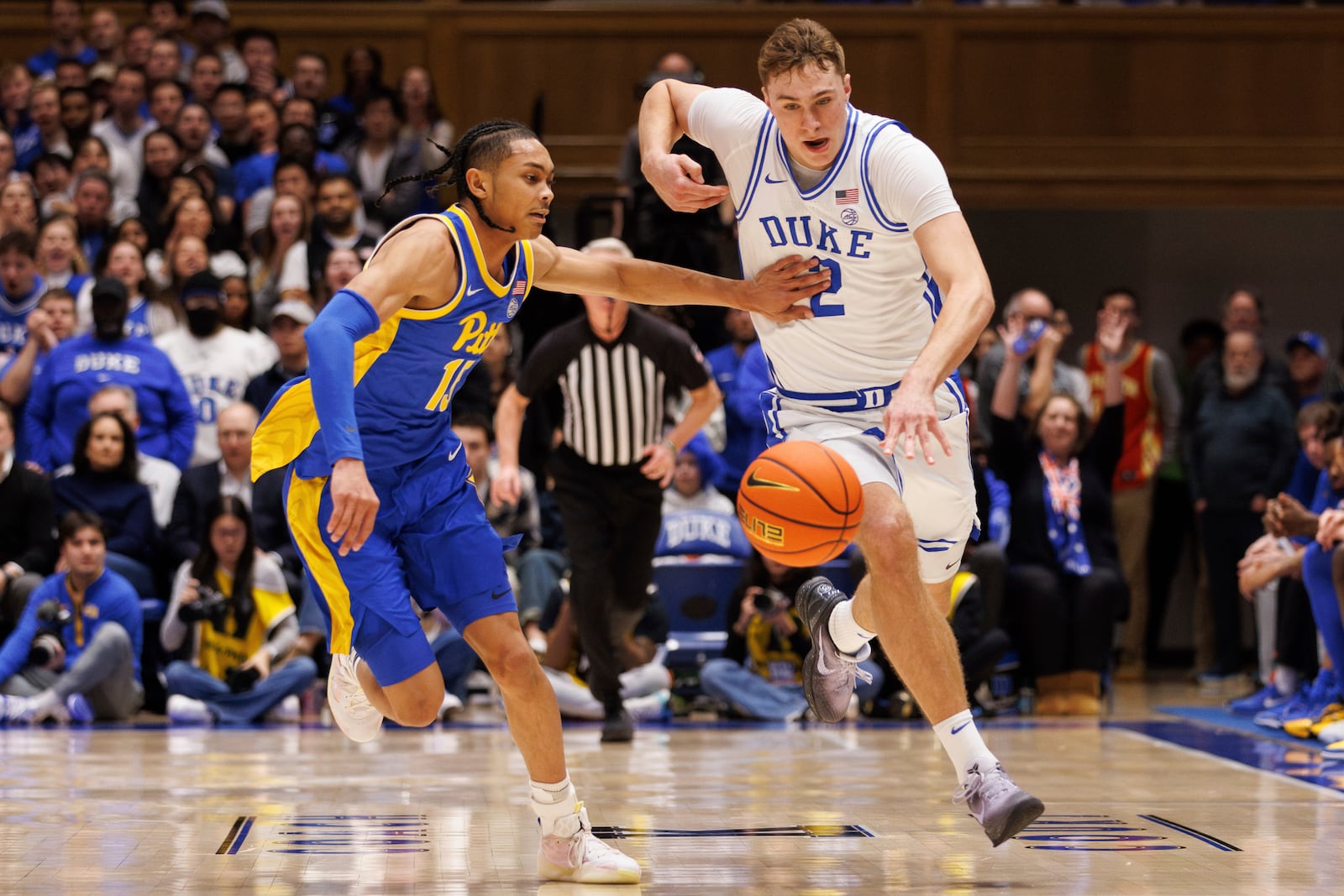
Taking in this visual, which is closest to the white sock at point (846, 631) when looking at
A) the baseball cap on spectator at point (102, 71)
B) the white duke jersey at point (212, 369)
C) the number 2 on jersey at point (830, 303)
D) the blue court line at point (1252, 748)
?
the number 2 on jersey at point (830, 303)

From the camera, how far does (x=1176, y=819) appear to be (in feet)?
16.8

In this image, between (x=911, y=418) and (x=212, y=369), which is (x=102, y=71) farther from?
(x=911, y=418)

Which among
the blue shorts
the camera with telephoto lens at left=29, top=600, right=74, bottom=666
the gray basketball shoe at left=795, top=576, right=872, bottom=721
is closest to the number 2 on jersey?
the gray basketball shoe at left=795, top=576, right=872, bottom=721

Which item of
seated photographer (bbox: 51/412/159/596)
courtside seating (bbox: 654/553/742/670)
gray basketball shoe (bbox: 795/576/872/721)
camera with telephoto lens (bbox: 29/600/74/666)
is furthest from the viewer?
courtside seating (bbox: 654/553/742/670)

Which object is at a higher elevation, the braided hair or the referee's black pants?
the braided hair

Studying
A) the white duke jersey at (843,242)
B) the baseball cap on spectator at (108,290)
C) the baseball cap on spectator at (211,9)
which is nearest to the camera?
the white duke jersey at (843,242)

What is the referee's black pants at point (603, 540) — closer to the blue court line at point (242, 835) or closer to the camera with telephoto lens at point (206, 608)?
the camera with telephoto lens at point (206, 608)

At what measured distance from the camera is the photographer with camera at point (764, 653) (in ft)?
27.1

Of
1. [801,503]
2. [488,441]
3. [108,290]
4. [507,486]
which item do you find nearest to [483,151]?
[801,503]

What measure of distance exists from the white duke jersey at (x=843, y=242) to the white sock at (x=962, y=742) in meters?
0.95

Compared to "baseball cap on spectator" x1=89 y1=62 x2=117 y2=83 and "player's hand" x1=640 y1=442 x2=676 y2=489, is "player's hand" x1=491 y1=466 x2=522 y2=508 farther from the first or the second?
"baseball cap on spectator" x1=89 y1=62 x2=117 y2=83

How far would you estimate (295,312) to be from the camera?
9.20 m

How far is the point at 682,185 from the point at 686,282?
307 mm

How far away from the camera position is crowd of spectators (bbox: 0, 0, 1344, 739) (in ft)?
25.3
